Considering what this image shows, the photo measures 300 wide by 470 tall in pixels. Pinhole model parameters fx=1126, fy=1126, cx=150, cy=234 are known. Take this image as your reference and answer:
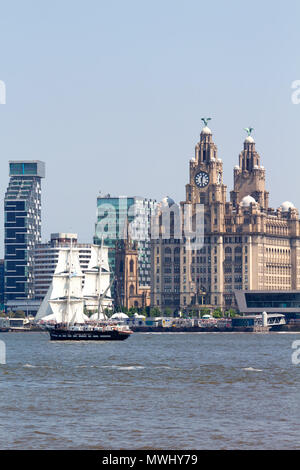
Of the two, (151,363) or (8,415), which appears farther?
(151,363)

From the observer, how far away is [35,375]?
114 metres

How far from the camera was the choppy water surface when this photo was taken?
63.2 meters

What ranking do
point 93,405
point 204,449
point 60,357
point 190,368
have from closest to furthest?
1. point 204,449
2. point 93,405
3. point 190,368
4. point 60,357

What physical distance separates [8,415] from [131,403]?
12.3 meters

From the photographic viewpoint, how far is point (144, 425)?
6981 centimetres

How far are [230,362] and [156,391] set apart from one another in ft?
162

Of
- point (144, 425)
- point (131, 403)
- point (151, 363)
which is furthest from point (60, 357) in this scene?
point (144, 425)

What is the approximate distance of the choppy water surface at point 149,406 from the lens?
207 ft

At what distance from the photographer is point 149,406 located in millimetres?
81438

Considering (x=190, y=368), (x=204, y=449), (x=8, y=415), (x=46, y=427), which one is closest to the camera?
(x=204, y=449)
